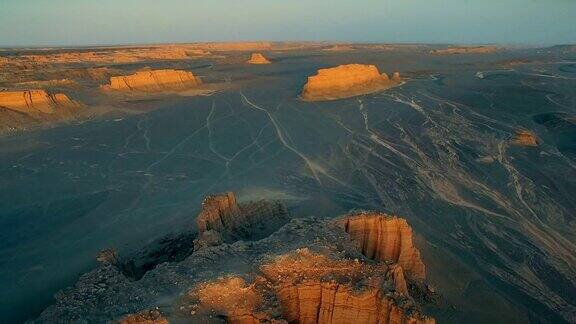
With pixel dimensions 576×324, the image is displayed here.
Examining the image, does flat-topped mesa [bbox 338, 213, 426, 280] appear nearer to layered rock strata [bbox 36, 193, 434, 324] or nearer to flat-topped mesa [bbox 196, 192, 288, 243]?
layered rock strata [bbox 36, 193, 434, 324]

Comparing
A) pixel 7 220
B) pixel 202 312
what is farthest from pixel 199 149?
pixel 202 312

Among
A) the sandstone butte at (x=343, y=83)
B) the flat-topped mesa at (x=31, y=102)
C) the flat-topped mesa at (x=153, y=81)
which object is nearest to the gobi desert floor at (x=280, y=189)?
the flat-topped mesa at (x=31, y=102)

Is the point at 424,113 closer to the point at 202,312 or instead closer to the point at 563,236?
the point at 563,236

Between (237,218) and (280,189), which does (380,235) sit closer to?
(237,218)

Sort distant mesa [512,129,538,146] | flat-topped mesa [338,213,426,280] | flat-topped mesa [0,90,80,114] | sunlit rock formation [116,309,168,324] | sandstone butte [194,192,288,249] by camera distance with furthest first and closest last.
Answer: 1. flat-topped mesa [0,90,80,114]
2. distant mesa [512,129,538,146]
3. sandstone butte [194,192,288,249]
4. flat-topped mesa [338,213,426,280]
5. sunlit rock formation [116,309,168,324]

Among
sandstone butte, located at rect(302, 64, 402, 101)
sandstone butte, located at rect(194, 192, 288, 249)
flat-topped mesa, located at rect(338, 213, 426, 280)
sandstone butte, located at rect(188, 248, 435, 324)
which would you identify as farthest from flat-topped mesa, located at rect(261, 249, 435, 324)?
sandstone butte, located at rect(302, 64, 402, 101)
